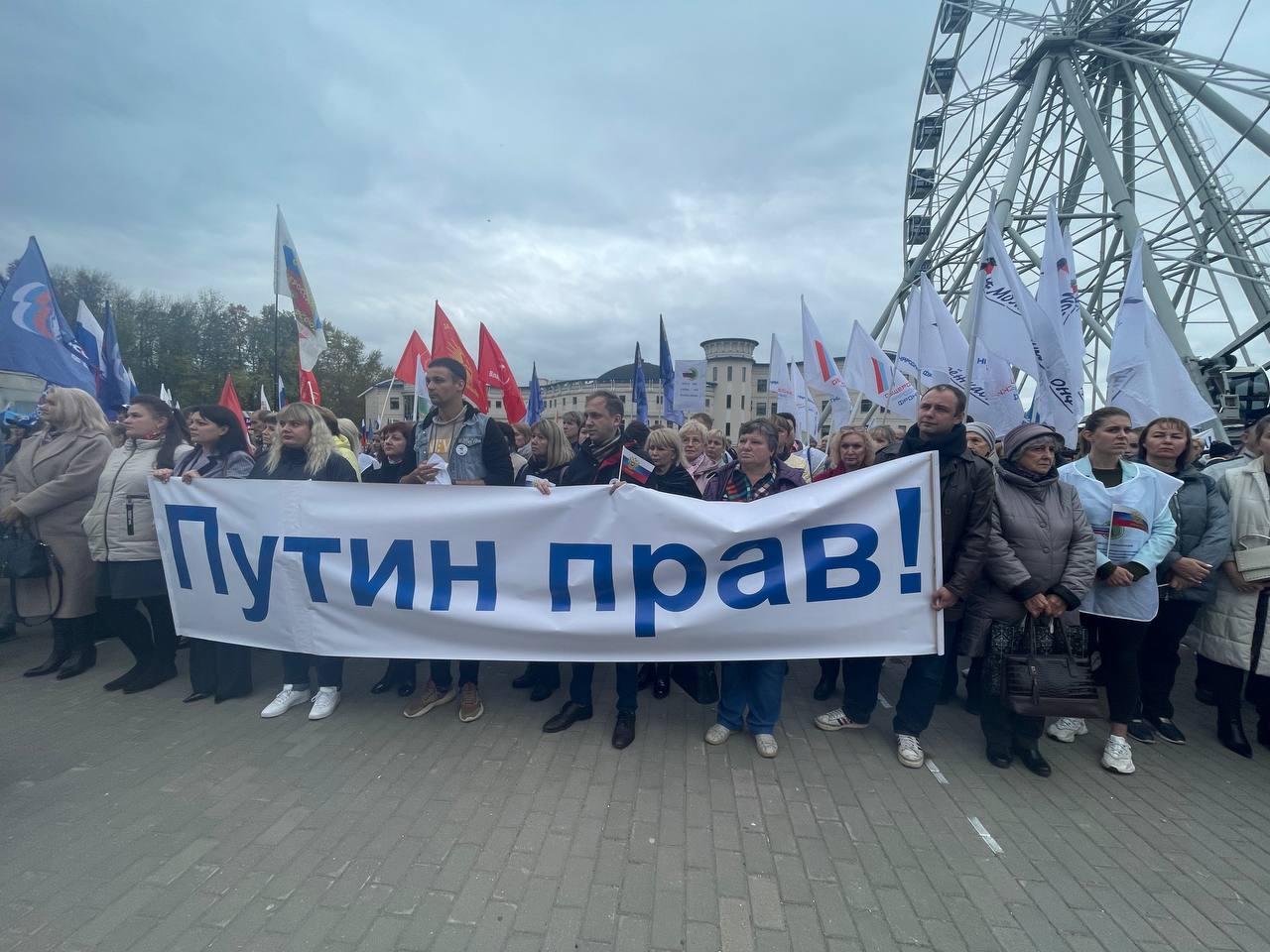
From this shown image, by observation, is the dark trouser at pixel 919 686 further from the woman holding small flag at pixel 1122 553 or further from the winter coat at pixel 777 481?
the winter coat at pixel 777 481

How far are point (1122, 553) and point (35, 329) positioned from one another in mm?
8326

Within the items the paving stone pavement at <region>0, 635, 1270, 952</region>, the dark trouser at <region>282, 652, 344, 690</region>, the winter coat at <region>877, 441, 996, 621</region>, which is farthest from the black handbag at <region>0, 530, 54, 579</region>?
the winter coat at <region>877, 441, 996, 621</region>

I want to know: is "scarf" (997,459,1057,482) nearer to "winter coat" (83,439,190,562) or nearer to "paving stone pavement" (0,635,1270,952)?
"paving stone pavement" (0,635,1270,952)

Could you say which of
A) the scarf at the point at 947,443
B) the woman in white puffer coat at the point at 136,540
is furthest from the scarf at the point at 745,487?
the woman in white puffer coat at the point at 136,540

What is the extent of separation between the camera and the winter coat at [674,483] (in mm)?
3584

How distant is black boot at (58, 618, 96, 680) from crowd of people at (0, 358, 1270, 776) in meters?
0.01

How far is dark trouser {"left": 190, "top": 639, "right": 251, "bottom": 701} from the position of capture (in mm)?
3836

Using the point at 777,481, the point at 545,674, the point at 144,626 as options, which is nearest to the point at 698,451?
the point at 777,481

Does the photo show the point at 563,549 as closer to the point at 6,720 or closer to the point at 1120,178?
the point at 6,720

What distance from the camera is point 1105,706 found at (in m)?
4.01

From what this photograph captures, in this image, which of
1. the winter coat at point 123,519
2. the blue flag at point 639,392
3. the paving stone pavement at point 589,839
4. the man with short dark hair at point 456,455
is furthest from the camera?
the blue flag at point 639,392

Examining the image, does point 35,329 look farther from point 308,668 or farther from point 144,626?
point 308,668

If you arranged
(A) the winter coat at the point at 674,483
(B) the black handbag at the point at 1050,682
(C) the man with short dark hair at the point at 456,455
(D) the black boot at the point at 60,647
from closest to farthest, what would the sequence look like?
(B) the black handbag at the point at 1050,682
(A) the winter coat at the point at 674,483
(C) the man with short dark hair at the point at 456,455
(D) the black boot at the point at 60,647

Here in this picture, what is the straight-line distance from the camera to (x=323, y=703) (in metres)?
3.67
